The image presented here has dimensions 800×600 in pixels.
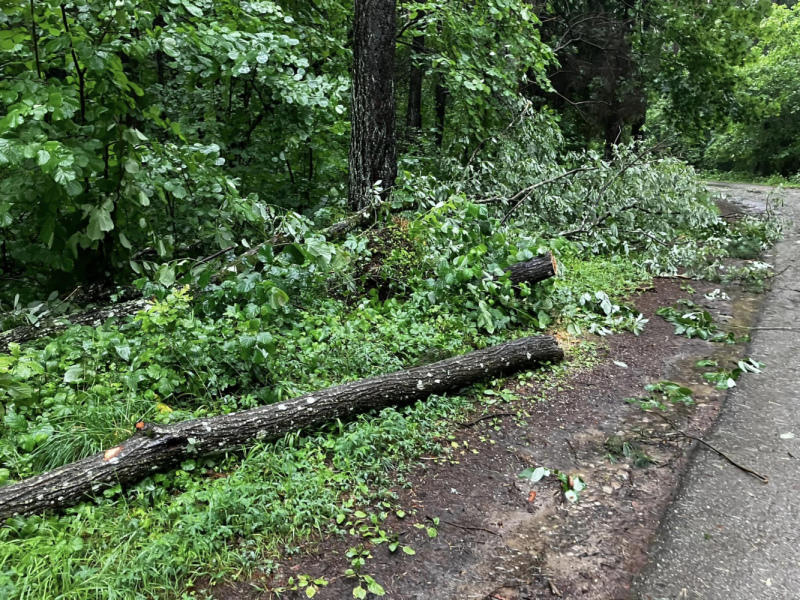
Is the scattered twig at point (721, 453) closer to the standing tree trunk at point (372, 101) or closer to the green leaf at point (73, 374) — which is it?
the standing tree trunk at point (372, 101)

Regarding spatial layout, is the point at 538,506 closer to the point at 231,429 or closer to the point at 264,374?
the point at 231,429

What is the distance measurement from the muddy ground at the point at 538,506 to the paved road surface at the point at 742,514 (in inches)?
4.6

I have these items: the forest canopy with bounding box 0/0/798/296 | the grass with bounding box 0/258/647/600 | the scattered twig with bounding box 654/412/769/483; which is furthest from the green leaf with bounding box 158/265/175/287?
the scattered twig with bounding box 654/412/769/483

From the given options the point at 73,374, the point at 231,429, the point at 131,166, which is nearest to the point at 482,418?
the point at 231,429

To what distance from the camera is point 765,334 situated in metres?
5.23

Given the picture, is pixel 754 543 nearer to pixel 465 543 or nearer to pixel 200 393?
pixel 465 543

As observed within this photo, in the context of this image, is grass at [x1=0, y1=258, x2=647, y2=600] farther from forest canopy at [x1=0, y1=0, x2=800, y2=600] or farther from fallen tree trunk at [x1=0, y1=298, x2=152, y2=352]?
fallen tree trunk at [x1=0, y1=298, x2=152, y2=352]

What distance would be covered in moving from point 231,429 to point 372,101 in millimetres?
4157

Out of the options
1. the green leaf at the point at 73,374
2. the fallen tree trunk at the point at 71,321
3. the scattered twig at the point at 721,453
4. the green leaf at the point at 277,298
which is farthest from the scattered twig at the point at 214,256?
the scattered twig at the point at 721,453

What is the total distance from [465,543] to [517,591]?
0.36 metres

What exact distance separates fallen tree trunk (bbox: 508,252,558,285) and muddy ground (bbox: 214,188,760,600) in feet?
3.88

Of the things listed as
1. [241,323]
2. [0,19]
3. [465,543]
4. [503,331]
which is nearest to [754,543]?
[465,543]

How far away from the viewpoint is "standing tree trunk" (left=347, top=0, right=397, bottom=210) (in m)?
5.54

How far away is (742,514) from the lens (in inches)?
110
